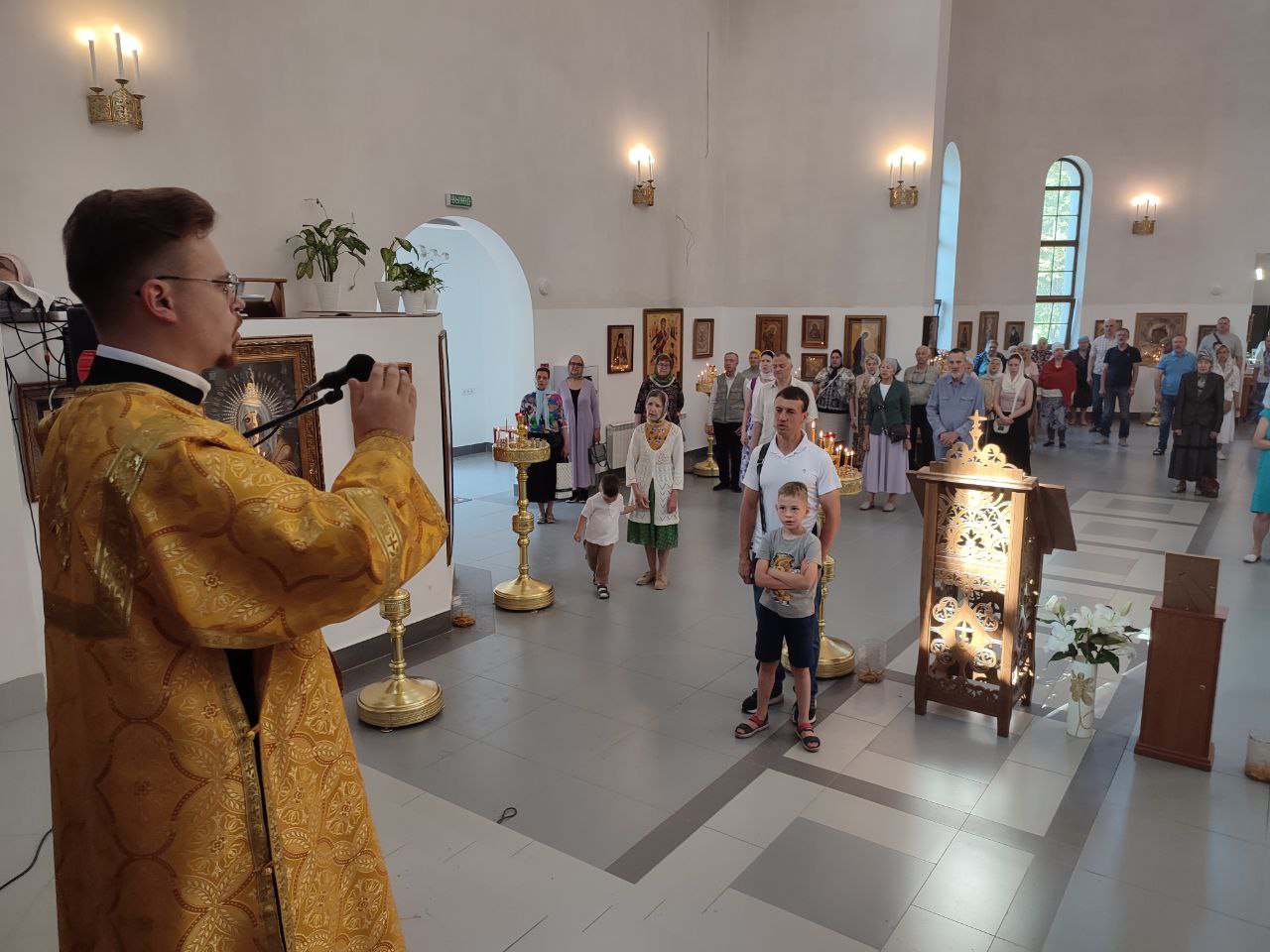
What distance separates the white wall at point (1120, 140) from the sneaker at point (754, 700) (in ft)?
51.0

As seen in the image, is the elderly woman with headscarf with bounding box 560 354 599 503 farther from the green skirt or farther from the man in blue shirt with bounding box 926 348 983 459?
the man in blue shirt with bounding box 926 348 983 459

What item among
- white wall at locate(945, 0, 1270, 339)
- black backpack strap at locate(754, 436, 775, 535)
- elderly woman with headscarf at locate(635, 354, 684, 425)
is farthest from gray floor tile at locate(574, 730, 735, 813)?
white wall at locate(945, 0, 1270, 339)

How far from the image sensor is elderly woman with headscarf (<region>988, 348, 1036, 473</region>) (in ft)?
39.4

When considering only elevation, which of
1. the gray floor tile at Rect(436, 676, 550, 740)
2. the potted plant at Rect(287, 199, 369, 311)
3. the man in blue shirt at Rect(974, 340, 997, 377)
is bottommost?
the gray floor tile at Rect(436, 676, 550, 740)

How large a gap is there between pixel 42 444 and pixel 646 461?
21.6 feet

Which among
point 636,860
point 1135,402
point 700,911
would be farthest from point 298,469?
point 1135,402

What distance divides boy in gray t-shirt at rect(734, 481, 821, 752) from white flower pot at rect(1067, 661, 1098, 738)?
1575 millimetres

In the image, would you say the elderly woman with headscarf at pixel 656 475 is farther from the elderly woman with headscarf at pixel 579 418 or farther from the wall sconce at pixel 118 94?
the wall sconce at pixel 118 94

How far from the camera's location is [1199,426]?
12.1m

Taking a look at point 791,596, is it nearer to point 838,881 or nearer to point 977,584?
point 977,584

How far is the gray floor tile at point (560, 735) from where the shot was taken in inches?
210

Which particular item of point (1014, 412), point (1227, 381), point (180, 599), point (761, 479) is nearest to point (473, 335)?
point (1014, 412)

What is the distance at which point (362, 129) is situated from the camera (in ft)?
30.2

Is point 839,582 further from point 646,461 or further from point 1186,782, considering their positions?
point 1186,782
